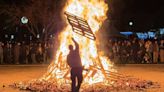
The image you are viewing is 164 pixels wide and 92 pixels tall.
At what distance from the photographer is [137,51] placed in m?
25.2

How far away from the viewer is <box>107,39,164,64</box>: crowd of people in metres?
25.1

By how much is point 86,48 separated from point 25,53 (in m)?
10.6

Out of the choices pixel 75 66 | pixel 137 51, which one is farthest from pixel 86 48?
pixel 137 51

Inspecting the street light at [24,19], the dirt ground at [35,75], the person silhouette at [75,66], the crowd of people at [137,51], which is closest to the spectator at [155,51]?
the crowd of people at [137,51]

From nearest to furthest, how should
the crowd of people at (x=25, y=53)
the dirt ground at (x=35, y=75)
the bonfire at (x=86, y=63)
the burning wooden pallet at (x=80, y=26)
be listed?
the bonfire at (x=86, y=63), the burning wooden pallet at (x=80, y=26), the dirt ground at (x=35, y=75), the crowd of people at (x=25, y=53)

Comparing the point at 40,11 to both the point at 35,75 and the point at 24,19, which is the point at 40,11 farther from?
the point at 35,75

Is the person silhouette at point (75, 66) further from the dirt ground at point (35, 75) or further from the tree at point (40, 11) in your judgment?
the tree at point (40, 11)

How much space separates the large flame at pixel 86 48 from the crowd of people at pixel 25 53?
9.53m

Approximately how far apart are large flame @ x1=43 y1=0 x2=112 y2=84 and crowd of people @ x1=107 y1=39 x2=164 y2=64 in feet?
28.1

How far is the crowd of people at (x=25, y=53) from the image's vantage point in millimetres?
26136

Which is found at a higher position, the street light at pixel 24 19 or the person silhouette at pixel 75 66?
the street light at pixel 24 19

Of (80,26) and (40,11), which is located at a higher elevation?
(40,11)

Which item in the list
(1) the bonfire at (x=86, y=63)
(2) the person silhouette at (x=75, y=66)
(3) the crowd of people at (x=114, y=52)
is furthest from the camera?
(3) the crowd of people at (x=114, y=52)

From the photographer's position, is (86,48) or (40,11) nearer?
(86,48)
